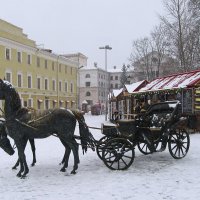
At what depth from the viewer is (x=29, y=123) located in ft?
30.0

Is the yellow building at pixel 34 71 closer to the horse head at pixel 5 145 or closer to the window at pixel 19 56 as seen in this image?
the window at pixel 19 56

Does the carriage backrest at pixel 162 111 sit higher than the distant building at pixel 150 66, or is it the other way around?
the distant building at pixel 150 66

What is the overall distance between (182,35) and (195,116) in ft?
49.3

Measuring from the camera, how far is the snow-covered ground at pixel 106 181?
23.5 feet

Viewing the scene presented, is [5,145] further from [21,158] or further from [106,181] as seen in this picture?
[106,181]

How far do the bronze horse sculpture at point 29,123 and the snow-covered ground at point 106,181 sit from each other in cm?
50

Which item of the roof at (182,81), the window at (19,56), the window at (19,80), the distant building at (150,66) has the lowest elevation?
the roof at (182,81)

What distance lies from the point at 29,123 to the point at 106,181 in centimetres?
249

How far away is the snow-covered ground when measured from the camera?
7.15 m

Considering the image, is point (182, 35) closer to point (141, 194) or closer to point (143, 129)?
point (143, 129)

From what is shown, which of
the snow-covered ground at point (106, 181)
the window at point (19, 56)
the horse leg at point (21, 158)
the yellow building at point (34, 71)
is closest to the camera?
the snow-covered ground at point (106, 181)

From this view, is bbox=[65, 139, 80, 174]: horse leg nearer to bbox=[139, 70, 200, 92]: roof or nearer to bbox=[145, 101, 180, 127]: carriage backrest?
bbox=[145, 101, 180, 127]: carriage backrest

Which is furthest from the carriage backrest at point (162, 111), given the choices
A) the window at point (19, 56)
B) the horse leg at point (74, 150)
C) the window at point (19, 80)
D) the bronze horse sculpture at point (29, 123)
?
the window at point (19, 56)

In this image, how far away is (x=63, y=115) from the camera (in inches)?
362
